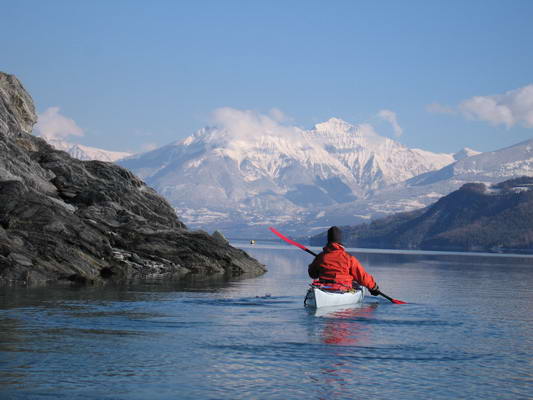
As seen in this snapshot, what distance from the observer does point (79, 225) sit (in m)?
63.4

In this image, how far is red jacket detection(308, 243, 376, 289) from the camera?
4344 cm

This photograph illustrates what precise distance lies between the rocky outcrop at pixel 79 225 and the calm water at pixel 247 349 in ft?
27.9

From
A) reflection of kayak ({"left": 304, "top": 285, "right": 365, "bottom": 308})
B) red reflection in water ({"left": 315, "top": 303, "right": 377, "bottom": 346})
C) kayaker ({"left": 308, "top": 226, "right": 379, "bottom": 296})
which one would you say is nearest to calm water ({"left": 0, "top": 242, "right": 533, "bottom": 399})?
red reflection in water ({"left": 315, "top": 303, "right": 377, "bottom": 346})

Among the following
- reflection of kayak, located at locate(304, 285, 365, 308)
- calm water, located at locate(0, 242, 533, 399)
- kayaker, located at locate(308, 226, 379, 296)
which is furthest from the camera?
kayaker, located at locate(308, 226, 379, 296)

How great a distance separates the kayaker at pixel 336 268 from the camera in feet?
142

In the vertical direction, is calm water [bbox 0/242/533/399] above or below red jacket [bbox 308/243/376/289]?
below

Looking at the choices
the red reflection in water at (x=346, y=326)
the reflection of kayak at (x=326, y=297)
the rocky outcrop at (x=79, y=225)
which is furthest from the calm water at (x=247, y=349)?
the rocky outcrop at (x=79, y=225)

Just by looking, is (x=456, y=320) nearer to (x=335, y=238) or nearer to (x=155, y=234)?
(x=335, y=238)

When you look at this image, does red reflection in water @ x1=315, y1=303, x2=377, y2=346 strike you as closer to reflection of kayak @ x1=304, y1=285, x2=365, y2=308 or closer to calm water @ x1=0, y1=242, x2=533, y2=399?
calm water @ x1=0, y1=242, x2=533, y2=399

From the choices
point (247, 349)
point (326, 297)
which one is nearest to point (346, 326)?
point (326, 297)

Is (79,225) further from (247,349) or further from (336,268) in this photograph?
(247,349)

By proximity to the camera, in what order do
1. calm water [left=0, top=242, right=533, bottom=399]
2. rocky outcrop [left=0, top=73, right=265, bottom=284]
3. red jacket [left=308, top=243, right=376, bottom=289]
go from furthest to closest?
rocky outcrop [left=0, top=73, right=265, bottom=284]
red jacket [left=308, top=243, right=376, bottom=289]
calm water [left=0, top=242, right=533, bottom=399]

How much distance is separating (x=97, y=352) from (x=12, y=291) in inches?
855

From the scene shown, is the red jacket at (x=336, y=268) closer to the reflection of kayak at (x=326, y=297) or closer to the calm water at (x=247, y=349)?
the reflection of kayak at (x=326, y=297)
